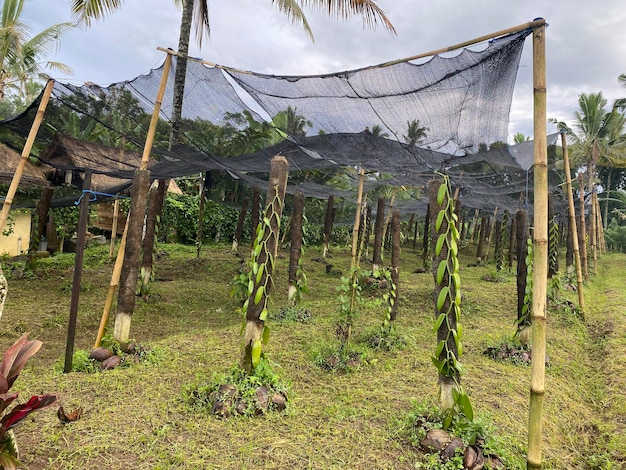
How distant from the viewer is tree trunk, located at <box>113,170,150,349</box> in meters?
3.21

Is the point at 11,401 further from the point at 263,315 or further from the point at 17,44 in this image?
the point at 17,44

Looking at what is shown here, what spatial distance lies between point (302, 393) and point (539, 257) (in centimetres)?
184

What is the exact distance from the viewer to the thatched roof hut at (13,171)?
724cm

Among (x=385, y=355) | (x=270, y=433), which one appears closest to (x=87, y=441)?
Answer: (x=270, y=433)

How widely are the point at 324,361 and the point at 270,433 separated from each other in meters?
1.20

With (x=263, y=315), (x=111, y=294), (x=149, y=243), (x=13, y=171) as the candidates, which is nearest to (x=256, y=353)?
(x=263, y=315)

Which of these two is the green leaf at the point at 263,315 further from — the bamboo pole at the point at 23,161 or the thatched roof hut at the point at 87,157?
the thatched roof hut at the point at 87,157

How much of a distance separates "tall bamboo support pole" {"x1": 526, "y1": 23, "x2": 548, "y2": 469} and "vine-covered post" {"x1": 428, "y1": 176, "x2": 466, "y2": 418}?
0.48 metres

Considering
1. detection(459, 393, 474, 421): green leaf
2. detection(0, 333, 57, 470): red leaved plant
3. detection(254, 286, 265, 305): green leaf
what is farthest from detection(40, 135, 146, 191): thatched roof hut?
detection(459, 393, 474, 421): green leaf

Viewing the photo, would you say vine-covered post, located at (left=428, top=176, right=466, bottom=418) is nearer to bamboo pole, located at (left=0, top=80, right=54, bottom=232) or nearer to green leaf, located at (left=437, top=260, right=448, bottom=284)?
green leaf, located at (left=437, top=260, right=448, bottom=284)

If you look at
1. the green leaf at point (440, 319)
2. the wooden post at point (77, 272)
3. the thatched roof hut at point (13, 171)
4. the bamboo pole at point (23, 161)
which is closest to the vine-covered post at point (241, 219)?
the thatched roof hut at point (13, 171)

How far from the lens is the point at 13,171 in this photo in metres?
7.37

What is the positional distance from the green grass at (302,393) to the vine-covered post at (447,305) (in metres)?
0.33

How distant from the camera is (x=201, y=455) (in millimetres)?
1987
